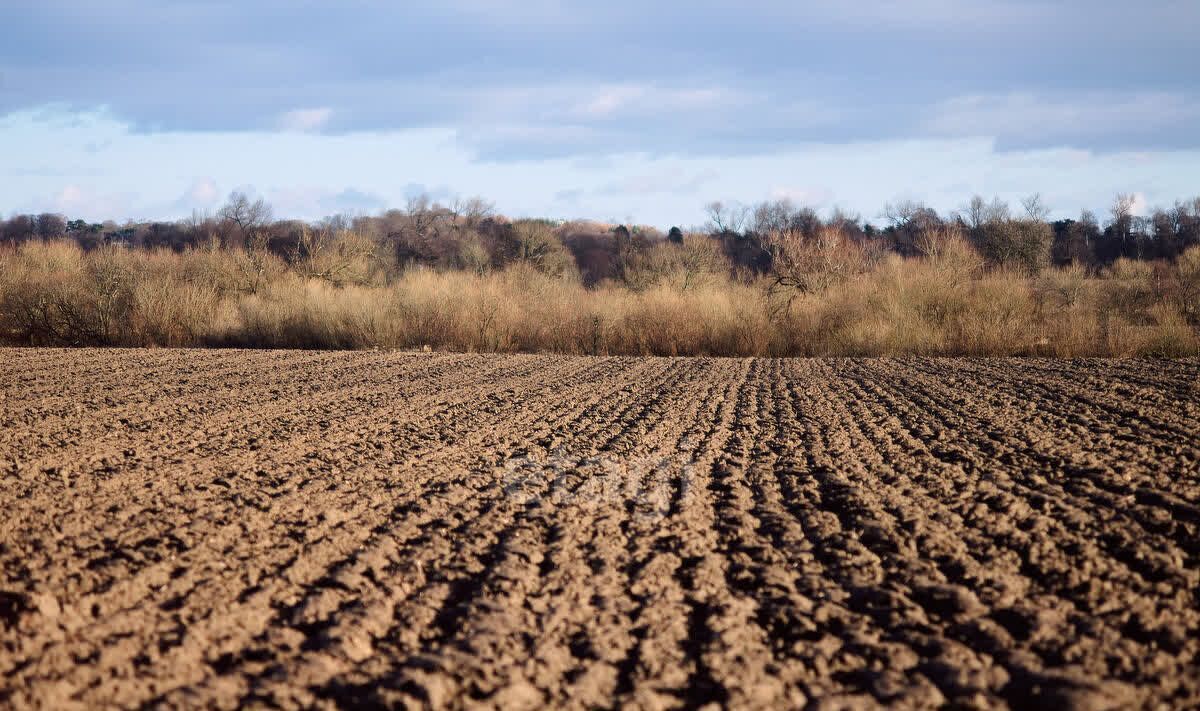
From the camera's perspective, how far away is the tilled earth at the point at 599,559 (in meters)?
3.40

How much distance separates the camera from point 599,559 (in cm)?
487

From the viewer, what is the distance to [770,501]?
6152 mm

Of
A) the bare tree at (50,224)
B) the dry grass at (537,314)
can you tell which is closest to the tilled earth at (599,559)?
Result: the dry grass at (537,314)

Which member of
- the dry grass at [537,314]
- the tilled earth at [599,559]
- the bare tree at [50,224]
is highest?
the bare tree at [50,224]

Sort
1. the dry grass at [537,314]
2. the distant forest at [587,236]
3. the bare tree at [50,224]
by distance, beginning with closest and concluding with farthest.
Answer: the dry grass at [537,314]
the distant forest at [587,236]
the bare tree at [50,224]

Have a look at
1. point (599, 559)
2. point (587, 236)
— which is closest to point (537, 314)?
point (599, 559)

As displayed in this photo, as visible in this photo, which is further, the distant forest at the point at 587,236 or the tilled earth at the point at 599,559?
the distant forest at the point at 587,236

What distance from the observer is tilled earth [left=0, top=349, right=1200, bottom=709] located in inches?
134

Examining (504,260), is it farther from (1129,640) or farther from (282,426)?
(1129,640)

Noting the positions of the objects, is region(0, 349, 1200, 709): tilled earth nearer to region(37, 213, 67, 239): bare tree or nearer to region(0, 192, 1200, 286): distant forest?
region(0, 192, 1200, 286): distant forest

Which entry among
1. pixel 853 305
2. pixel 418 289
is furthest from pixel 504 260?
pixel 853 305

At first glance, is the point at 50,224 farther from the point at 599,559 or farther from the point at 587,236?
the point at 599,559

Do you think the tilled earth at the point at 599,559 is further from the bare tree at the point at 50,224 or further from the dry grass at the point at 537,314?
the bare tree at the point at 50,224

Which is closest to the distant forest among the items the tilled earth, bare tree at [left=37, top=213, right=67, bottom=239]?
bare tree at [left=37, top=213, right=67, bottom=239]
